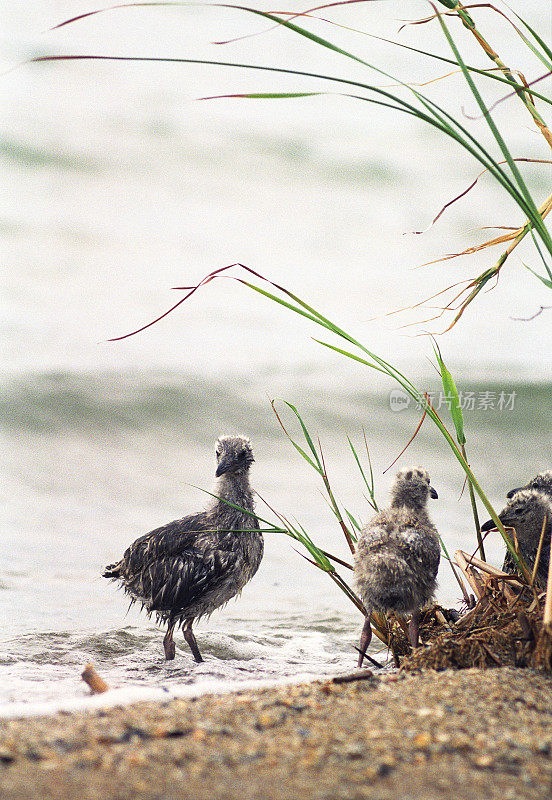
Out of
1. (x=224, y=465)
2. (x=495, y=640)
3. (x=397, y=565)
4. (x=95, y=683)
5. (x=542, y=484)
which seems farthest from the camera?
(x=542, y=484)

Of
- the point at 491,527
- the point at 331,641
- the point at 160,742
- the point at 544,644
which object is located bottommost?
the point at 331,641

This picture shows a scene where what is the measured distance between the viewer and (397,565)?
162 inches

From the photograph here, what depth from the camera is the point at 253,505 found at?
5484 mm

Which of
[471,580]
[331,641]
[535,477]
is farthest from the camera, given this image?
[331,641]

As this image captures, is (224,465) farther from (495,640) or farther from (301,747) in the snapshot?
(301,747)

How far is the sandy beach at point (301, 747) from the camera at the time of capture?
1.98m

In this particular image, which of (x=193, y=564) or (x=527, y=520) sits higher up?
(x=527, y=520)

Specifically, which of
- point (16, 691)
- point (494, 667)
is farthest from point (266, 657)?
point (494, 667)

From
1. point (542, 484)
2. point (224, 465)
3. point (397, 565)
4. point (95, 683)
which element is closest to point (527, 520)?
point (542, 484)

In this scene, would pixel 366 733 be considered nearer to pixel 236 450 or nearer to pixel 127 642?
pixel 236 450

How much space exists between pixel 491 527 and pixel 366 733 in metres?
2.46

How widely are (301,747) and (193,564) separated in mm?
2692

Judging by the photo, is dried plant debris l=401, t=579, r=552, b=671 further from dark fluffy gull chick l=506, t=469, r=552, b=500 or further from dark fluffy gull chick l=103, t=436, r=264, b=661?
dark fluffy gull chick l=506, t=469, r=552, b=500

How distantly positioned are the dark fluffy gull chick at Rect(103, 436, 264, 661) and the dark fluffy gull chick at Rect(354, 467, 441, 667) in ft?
3.22
